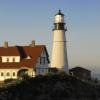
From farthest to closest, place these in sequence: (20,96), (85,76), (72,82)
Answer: (85,76), (72,82), (20,96)

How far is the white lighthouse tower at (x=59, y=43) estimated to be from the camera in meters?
70.4

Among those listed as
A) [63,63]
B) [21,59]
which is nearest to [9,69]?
[21,59]

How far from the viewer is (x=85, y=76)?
6931 centimetres

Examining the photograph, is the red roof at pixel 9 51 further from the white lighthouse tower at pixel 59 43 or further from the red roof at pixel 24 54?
the white lighthouse tower at pixel 59 43

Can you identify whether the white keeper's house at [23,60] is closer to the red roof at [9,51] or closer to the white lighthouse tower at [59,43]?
the red roof at [9,51]

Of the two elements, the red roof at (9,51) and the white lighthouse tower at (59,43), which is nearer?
the red roof at (9,51)

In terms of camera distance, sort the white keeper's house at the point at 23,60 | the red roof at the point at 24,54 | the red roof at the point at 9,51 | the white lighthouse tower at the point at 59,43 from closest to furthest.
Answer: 1. the white keeper's house at the point at 23,60
2. the red roof at the point at 24,54
3. the red roof at the point at 9,51
4. the white lighthouse tower at the point at 59,43

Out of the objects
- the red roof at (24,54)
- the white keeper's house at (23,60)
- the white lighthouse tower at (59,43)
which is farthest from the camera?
Answer: the white lighthouse tower at (59,43)

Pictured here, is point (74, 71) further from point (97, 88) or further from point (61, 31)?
point (97, 88)

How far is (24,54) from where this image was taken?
66.8 m

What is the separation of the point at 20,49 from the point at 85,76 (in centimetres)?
896

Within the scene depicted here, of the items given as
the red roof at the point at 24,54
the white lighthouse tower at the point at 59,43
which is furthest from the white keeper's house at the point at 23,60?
the white lighthouse tower at the point at 59,43

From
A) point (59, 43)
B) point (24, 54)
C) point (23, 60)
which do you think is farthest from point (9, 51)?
point (59, 43)

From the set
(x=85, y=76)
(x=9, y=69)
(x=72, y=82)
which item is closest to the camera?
(x=72, y=82)
